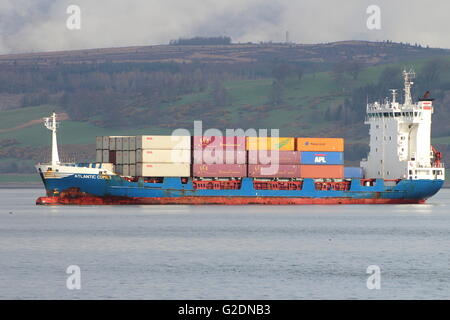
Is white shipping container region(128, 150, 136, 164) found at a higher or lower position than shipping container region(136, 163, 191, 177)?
higher

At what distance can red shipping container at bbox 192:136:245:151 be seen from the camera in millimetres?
87938

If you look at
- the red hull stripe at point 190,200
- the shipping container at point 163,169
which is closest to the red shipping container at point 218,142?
the shipping container at point 163,169

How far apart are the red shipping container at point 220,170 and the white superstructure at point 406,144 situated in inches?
644

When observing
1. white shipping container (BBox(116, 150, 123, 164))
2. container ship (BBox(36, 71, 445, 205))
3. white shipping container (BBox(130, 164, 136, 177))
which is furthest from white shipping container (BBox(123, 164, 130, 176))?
white shipping container (BBox(116, 150, 123, 164))

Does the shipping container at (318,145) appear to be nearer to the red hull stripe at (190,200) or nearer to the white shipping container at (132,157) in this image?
the red hull stripe at (190,200)

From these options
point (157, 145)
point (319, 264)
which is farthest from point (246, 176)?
point (319, 264)

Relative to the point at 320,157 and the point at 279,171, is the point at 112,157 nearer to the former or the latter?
the point at 279,171

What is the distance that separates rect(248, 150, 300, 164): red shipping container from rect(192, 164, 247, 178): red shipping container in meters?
1.24

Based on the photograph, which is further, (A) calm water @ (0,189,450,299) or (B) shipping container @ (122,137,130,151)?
(B) shipping container @ (122,137,130,151)

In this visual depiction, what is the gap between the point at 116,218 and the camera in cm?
8244

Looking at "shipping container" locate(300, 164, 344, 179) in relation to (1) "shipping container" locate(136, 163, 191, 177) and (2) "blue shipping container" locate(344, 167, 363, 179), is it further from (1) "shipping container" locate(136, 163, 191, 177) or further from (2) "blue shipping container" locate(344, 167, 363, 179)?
(1) "shipping container" locate(136, 163, 191, 177)

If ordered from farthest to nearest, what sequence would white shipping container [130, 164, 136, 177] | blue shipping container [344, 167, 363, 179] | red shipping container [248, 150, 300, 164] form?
blue shipping container [344, 167, 363, 179]
red shipping container [248, 150, 300, 164]
white shipping container [130, 164, 136, 177]

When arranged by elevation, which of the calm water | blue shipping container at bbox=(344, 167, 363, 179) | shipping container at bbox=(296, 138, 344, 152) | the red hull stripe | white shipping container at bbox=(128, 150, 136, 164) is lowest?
the calm water

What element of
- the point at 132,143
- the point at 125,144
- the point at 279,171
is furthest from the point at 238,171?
the point at 125,144
